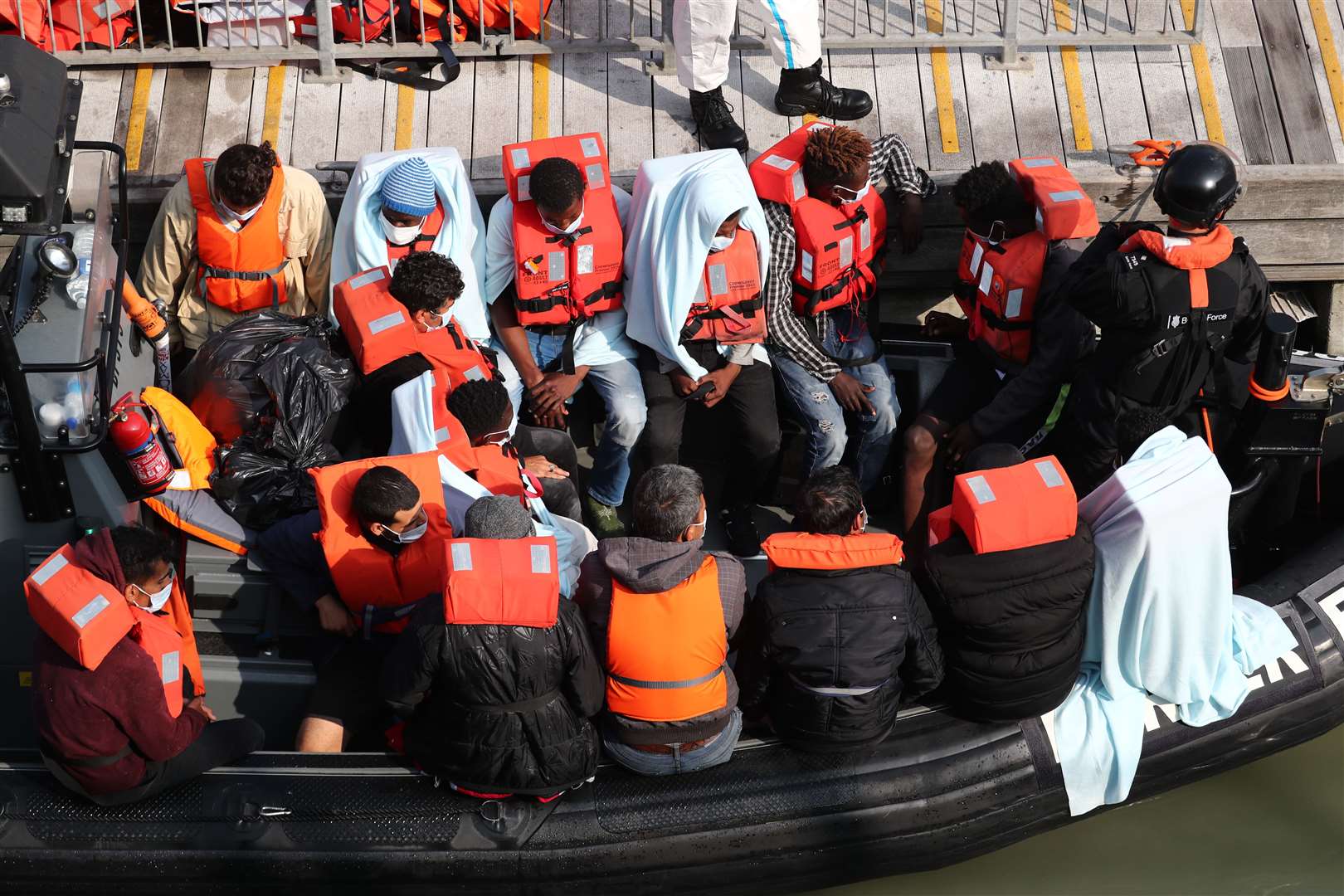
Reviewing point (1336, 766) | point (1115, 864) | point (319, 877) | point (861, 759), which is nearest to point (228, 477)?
point (319, 877)

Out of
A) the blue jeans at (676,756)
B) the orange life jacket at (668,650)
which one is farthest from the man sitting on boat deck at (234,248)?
the blue jeans at (676,756)

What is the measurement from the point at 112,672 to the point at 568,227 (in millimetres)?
2400

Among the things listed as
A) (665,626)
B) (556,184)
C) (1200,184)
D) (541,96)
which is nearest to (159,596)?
(665,626)

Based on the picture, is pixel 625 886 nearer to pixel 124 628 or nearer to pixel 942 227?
pixel 124 628

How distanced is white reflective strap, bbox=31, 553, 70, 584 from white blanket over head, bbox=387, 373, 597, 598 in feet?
3.76

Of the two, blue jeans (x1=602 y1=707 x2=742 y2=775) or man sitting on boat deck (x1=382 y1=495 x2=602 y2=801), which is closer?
man sitting on boat deck (x1=382 y1=495 x2=602 y2=801)

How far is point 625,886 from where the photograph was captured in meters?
4.44

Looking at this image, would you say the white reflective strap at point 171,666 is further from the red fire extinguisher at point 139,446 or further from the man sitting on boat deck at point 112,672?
the red fire extinguisher at point 139,446

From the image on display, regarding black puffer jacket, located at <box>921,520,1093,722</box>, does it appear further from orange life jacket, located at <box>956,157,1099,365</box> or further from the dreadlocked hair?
the dreadlocked hair

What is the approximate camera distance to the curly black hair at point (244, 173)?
17.4 feet

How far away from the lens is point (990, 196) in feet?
18.0

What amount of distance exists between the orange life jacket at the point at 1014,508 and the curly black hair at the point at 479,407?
5.09 feet

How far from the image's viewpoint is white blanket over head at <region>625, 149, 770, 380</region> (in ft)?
17.8

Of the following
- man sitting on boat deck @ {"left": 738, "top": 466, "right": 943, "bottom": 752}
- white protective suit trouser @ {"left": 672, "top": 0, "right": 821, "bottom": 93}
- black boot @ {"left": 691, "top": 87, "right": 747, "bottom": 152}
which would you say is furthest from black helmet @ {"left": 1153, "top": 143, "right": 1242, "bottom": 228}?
black boot @ {"left": 691, "top": 87, "right": 747, "bottom": 152}
